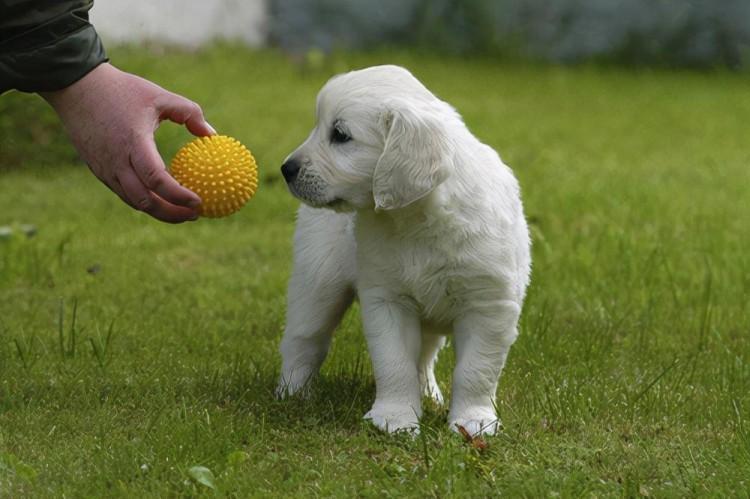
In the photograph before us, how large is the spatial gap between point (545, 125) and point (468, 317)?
20.8ft

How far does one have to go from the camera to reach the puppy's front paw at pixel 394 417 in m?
3.31

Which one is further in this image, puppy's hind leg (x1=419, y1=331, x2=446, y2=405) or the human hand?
puppy's hind leg (x1=419, y1=331, x2=446, y2=405)

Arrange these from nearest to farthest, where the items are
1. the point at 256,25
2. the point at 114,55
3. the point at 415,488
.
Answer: the point at 415,488 < the point at 114,55 < the point at 256,25

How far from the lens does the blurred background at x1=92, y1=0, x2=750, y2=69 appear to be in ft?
40.3

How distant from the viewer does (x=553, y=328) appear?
4504mm

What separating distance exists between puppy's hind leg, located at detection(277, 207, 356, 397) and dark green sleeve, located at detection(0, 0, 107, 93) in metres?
0.85

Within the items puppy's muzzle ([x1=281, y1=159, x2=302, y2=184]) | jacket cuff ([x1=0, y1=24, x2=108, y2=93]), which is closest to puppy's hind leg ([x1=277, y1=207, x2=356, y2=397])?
puppy's muzzle ([x1=281, y1=159, x2=302, y2=184])

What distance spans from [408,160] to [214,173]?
0.59 metres

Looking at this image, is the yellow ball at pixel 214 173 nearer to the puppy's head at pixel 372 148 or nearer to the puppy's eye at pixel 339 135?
the puppy's head at pixel 372 148

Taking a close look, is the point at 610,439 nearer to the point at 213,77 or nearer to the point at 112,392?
the point at 112,392

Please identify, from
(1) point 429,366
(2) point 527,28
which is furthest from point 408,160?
(2) point 527,28

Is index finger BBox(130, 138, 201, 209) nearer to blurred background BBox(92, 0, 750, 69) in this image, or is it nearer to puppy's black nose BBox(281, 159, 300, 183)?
puppy's black nose BBox(281, 159, 300, 183)

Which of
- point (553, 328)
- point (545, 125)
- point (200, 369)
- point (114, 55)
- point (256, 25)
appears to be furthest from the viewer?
point (256, 25)

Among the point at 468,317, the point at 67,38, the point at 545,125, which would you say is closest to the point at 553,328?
the point at 468,317
